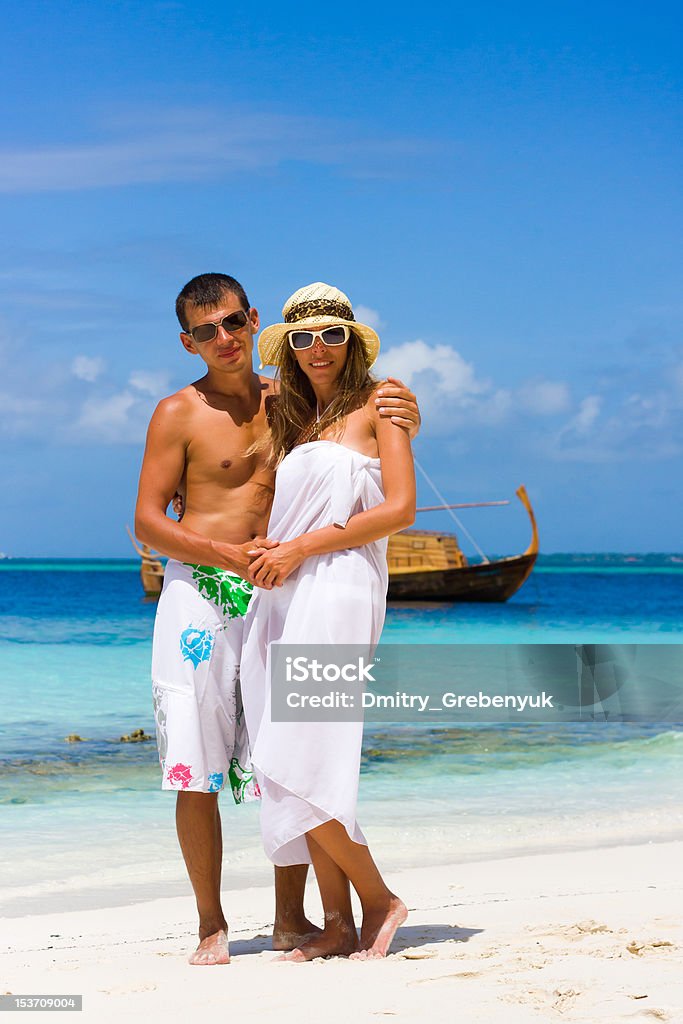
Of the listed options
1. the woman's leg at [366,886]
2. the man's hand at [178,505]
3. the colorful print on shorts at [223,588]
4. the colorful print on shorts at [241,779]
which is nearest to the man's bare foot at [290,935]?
the woman's leg at [366,886]

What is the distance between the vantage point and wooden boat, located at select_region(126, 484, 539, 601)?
106 feet

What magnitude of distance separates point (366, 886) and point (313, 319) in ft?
5.55

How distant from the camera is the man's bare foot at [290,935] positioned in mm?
3721

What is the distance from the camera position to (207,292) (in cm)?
376

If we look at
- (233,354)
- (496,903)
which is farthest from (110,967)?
(233,354)

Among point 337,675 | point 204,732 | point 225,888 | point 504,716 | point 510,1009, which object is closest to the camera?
point 510,1009

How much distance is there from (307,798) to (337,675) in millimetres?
362

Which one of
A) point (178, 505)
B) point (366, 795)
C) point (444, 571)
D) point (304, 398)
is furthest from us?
point (444, 571)

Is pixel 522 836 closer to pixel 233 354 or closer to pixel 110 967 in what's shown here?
pixel 110 967

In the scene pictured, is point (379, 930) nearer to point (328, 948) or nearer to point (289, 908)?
point (328, 948)

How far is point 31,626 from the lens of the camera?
26.1 m

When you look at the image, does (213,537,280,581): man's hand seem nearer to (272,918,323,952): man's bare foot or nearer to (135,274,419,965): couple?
(135,274,419,965): couple

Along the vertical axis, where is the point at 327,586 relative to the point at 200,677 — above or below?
above

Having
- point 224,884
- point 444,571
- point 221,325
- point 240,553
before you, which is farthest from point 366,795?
point 444,571
